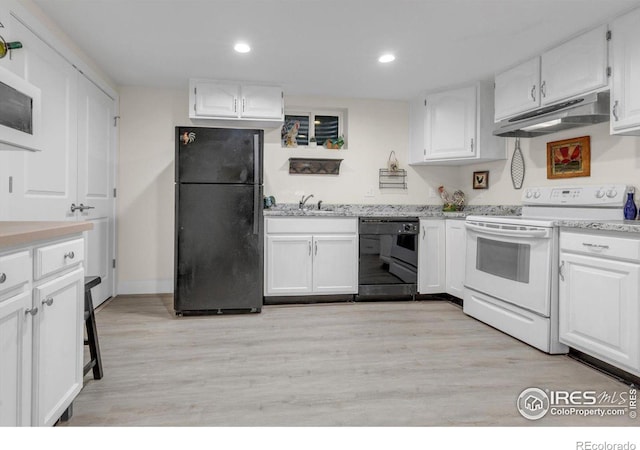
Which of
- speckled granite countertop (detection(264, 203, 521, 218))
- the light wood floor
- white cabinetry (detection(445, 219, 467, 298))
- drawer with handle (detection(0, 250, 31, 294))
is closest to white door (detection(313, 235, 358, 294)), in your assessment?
speckled granite countertop (detection(264, 203, 521, 218))

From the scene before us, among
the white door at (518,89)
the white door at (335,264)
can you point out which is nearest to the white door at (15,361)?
the white door at (335,264)

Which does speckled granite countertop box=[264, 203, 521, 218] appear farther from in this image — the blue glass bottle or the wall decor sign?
the blue glass bottle

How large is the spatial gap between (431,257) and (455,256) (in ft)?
0.77

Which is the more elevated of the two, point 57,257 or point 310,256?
point 57,257

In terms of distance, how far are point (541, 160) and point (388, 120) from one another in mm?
1678

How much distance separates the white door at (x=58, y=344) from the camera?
133cm

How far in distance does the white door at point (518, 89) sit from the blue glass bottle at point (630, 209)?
3.12 feet

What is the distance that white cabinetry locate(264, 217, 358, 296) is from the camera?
3.56 meters

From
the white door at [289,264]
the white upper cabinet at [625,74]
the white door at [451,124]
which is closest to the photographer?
the white upper cabinet at [625,74]

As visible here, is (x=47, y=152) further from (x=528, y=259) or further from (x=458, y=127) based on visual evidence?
(x=458, y=127)

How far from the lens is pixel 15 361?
3.94 feet

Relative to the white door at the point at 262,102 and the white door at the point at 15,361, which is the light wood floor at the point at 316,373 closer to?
the white door at the point at 15,361

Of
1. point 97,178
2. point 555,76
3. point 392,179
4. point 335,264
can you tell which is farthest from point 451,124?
point 97,178
